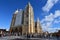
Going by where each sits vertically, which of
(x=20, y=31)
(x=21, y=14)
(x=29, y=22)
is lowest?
(x=20, y=31)

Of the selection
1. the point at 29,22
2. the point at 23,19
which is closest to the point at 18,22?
the point at 23,19

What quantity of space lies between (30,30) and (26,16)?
41.6 feet

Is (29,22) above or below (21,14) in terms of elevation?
below

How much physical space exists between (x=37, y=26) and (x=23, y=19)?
1857 cm

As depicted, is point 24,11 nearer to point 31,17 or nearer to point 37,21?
point 31,17

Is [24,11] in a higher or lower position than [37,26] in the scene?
higher

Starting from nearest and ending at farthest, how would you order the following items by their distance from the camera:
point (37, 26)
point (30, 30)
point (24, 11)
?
point (30, 30)
point (24, 11)
point (37, 26)

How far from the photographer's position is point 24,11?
120 meters

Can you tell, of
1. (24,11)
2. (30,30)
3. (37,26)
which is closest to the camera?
(30,30)

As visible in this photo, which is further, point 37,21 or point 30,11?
point 37,21

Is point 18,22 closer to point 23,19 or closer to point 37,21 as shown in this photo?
point 23,19

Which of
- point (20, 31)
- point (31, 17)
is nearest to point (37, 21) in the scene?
point (31, 17)

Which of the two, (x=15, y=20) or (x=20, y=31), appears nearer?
(x=20, y=31)

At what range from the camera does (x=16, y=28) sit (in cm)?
12106
